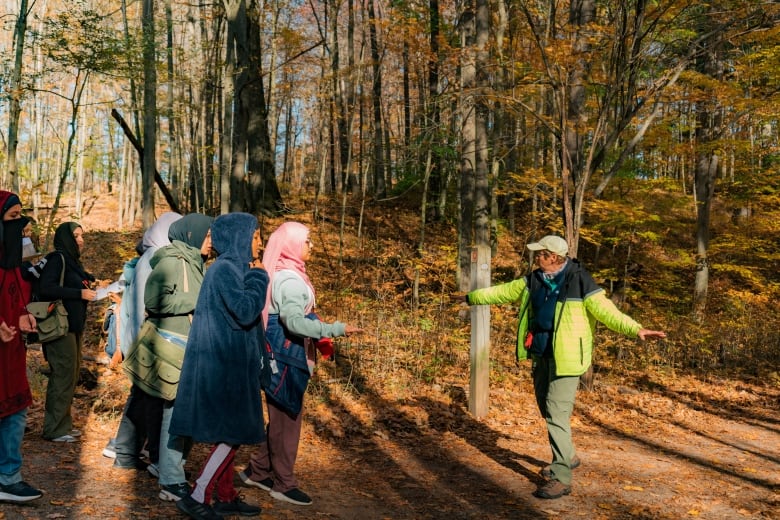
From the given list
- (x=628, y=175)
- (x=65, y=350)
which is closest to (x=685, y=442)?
(x=65, y=350)

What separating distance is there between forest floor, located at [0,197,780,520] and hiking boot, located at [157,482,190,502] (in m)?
0.07

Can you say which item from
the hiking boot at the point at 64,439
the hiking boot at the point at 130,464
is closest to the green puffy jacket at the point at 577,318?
the hiking boot at the point at 130,464

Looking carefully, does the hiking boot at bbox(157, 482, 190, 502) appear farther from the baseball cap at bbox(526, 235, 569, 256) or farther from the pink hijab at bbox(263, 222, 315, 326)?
the baseball cap at bbox(526, 235, 569, 256)

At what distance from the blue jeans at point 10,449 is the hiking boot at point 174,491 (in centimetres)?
91

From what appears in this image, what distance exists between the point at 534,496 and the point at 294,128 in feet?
126

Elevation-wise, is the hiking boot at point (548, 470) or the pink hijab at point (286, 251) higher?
the pink hijab at point (286, 251)

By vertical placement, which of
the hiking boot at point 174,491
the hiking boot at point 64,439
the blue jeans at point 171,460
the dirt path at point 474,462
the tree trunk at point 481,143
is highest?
the tree trunk at point 481,143

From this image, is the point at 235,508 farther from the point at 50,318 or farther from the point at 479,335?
the point at 479,335

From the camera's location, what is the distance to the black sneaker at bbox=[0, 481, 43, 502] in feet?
12.2

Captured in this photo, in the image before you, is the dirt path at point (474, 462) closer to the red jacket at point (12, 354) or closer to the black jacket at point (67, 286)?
the red jacket at point (12, 354)

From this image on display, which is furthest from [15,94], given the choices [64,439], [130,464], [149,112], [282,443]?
[282,443]

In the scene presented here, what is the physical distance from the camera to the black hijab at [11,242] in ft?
12.1

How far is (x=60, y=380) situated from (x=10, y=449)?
5.41 ft

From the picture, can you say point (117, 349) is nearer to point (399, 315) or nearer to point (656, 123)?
point (399, 315)
